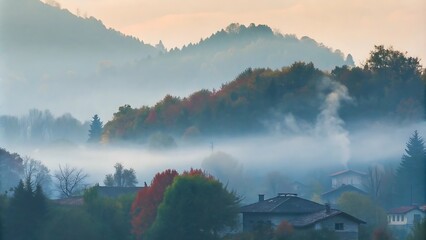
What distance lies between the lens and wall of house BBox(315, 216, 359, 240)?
68625 mm

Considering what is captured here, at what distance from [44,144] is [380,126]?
68355 millimetres

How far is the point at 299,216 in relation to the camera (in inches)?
2881

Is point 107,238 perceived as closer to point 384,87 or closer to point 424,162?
point 424,162

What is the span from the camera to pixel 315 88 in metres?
122

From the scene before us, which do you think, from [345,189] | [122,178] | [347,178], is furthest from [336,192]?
[122,178]

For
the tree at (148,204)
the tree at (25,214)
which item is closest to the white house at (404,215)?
the tree at (148,204)

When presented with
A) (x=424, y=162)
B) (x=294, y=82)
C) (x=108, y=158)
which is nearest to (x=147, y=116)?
(x=108, y=158)

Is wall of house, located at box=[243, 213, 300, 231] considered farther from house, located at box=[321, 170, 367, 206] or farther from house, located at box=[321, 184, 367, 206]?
house, located at box=[321, 170, 367, 206]

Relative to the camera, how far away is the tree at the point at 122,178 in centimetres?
10844

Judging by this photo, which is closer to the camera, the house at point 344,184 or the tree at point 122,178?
the house at point 344,184

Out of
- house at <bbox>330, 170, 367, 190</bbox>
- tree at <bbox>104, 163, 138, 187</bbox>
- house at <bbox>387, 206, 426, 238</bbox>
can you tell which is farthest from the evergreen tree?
tree at <bbox>104, 163, 138, 187</bbox>

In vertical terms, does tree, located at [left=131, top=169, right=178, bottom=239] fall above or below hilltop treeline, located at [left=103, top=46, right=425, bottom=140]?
below

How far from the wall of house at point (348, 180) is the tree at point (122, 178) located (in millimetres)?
14391

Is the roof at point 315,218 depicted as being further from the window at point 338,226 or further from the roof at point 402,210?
the roof at point 402,210
